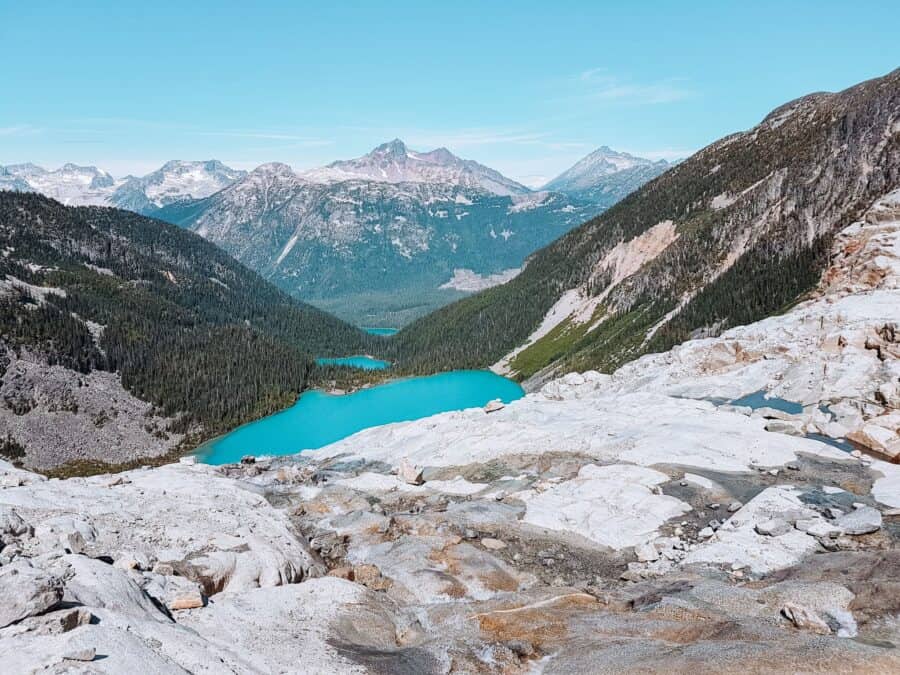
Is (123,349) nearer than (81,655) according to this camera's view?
No

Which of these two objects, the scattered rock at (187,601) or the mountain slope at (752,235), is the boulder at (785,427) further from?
the mountain slope at (752,235)

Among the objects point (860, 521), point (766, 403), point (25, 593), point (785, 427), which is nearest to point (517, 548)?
point (860, 521)

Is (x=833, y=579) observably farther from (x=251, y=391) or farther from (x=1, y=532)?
(x=251, y=391)

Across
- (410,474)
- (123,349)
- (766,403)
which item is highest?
(766,403)

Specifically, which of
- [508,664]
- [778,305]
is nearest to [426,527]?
[508,664]

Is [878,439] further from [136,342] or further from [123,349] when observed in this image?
[136,342]

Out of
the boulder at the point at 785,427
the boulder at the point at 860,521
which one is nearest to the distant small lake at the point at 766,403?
the boulder at the point at 785,427

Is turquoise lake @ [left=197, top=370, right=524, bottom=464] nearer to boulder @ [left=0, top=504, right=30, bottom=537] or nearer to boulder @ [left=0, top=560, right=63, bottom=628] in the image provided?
boulder @ [left=0, top=504, right=30, bottom=537]
